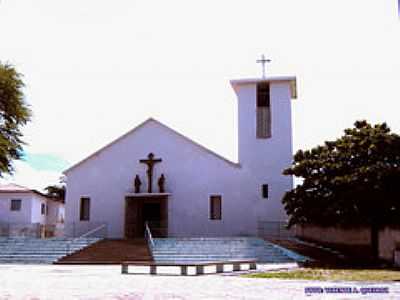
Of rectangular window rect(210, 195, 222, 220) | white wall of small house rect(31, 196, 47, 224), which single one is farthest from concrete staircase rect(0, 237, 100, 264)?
white wall of small house rect(31, 196, 47, 224)

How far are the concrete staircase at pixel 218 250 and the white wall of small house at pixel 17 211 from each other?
20.2 metres

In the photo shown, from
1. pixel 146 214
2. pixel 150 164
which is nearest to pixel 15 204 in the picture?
pixel 146 214

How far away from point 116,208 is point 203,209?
5.37 m

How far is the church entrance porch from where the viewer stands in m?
31.4

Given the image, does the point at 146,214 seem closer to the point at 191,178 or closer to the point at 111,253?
the point at 191,178

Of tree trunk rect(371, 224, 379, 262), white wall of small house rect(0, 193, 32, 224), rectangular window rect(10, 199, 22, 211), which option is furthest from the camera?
rectangular window rect(10, 199, 22, 211)

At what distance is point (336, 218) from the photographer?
2241 centimetres

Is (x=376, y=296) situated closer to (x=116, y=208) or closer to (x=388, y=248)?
(x=388, y=248)

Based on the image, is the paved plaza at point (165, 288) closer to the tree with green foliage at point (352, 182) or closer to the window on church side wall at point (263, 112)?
the tree with green foliage at point (352, 182)

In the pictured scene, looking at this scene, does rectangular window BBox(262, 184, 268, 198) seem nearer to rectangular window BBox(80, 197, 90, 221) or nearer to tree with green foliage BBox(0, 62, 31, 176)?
rectangular window BBox(80, 197, 90, 221)

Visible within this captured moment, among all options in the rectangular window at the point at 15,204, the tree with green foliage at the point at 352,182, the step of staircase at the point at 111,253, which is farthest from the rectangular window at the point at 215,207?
the rectangular window at the point at 15,204

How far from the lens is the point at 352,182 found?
2152 centimetres

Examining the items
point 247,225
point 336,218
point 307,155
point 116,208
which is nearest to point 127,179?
point 116,208

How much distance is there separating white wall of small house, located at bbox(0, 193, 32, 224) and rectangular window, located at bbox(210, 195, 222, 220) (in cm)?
1847
